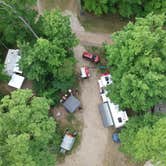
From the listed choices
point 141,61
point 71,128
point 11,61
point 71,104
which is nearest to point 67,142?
point 71,128

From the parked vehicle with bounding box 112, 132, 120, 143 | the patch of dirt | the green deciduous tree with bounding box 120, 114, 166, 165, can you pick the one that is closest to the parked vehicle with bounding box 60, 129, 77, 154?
the patch of dirt

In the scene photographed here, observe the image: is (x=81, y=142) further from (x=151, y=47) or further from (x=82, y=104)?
(x=151, y=47)

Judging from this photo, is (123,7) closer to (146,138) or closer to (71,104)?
(71,104)

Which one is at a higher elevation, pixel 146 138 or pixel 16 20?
pixel 16 20

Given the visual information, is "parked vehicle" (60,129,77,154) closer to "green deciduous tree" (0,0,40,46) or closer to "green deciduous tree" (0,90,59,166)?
"green deciduous tree" (0,90,59,166)

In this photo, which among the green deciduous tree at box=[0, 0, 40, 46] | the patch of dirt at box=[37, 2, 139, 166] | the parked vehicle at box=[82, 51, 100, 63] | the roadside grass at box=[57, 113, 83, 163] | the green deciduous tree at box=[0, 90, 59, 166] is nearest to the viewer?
the green deciduous tree at box=[0, 90, 59, 166]

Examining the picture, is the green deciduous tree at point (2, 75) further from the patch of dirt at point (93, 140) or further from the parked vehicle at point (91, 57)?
the parked vehicle at point (91, 57)

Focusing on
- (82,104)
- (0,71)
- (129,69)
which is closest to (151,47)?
(129,69)

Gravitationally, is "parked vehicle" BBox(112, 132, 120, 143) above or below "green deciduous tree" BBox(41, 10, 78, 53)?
below
